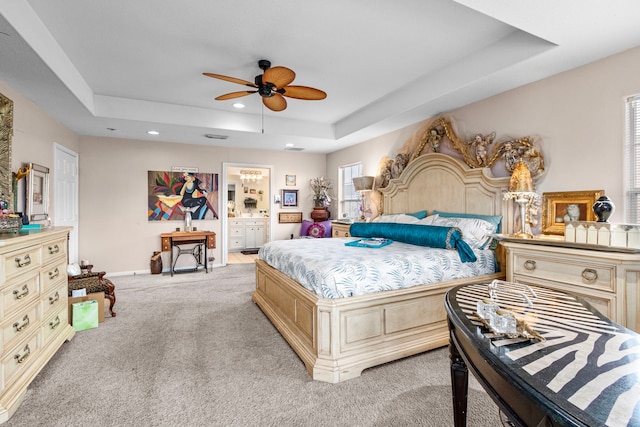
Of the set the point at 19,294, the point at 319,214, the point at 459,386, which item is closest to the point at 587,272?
the point at 459,386

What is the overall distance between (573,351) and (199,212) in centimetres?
592

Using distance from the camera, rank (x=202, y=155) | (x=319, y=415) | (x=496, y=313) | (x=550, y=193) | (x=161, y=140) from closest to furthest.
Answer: (x=496, y=313) → (x=319, y=415) → (x=550, y=193) → (x=161, y=140) → (x=202, y=155)

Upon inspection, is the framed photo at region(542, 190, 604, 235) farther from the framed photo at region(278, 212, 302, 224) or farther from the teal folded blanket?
the framed photo at region(278, 212, 302, 224)

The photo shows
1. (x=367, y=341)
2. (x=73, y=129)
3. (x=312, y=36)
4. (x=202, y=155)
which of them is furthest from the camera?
(x=202, y=155)

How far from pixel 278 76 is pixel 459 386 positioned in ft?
8.41

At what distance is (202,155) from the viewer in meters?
5.91

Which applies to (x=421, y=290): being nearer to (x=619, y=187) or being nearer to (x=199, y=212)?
(x=619, y=187)

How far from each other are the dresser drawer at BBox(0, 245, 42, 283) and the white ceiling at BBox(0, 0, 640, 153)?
1489 millimetres

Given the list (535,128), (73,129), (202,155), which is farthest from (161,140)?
(535,128)

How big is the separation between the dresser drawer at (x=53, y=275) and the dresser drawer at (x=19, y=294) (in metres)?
0.11

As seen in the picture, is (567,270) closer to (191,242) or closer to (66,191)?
(191,242)

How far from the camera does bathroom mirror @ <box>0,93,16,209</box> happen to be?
9.10ft

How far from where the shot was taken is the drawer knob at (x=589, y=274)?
204cm

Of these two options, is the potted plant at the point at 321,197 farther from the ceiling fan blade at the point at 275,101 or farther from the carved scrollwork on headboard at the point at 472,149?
the ceiling fan blade at the point at 275,101
